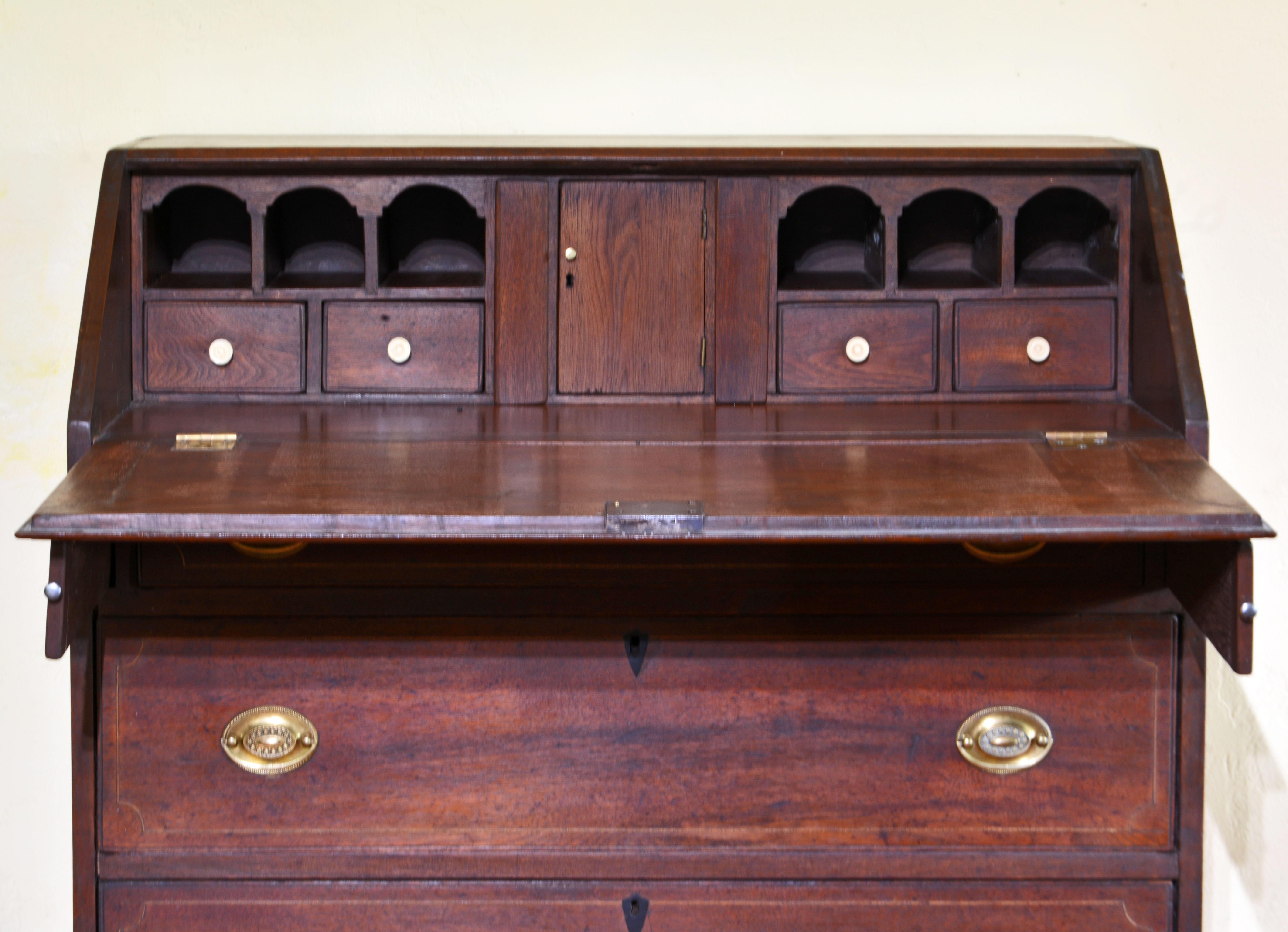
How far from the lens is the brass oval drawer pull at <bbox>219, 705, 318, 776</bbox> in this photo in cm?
136

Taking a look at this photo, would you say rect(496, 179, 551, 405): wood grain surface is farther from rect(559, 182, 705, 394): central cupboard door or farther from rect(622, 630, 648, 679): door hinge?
rect(622, 630, 648, 679): door hinge

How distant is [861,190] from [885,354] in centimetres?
25

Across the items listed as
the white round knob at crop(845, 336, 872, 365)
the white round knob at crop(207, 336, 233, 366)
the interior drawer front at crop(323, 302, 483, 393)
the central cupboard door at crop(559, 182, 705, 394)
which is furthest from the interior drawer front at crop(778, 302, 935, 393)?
the white round knob at crop(207, 336, 233, 366)

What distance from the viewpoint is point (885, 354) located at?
158 cm

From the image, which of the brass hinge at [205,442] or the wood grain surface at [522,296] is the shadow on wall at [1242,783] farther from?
the brass hinge at [205,442]

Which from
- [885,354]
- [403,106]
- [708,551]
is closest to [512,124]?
[403,106]

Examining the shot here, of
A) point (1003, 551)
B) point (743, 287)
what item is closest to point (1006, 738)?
point (1003, 551)

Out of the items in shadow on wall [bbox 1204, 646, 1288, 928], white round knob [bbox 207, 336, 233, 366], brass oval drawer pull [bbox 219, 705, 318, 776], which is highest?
white round knob [bbox 207, 336, 233, 366]

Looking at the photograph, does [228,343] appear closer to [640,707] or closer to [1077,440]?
[640,707]

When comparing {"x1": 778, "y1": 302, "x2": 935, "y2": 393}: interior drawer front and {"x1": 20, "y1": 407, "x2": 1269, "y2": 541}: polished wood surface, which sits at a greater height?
{"x1": 778, "y1": 302, "x2": 935, "y2": 393}: interior drawer front

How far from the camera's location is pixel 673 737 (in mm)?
1384

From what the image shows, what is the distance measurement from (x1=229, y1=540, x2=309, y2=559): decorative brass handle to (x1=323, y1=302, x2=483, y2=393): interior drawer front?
1.03ft

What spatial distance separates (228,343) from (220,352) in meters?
0.02

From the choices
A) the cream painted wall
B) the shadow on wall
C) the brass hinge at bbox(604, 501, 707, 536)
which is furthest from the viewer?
the shadow on wall
